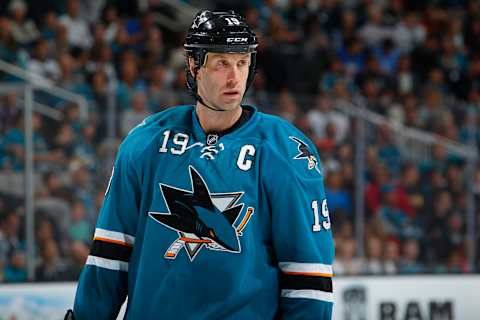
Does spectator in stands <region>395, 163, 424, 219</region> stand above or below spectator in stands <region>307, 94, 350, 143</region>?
below

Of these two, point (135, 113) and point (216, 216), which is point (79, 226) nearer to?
point (135, 113)

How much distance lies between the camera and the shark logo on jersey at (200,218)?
7.29 ft

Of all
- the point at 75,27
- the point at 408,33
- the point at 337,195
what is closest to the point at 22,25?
the point at 75,27

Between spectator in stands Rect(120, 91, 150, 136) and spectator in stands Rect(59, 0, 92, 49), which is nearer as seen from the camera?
spectator in stands Rect(120, 91, 150, 136)

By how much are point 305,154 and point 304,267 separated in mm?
261

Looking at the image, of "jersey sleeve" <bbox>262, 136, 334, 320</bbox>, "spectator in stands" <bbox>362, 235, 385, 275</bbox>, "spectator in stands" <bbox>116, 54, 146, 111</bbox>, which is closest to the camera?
"jersey sleeve" <bbox>262, 136, 334, 320</bbox>

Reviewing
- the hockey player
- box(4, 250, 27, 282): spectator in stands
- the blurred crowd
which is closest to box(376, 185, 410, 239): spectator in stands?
the blurred crowd

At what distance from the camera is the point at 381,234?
6.19m

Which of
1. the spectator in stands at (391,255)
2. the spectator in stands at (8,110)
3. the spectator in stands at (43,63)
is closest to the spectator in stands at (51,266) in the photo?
the spectator in stands at (8,110)

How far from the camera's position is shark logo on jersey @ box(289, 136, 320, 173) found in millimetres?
2279

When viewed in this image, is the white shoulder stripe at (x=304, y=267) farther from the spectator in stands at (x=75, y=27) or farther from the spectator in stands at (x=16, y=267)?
the spectator in stands at (x=75, y=27)

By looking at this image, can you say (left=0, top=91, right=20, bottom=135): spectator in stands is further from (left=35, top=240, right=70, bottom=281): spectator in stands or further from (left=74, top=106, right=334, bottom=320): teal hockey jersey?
(left=74, top=106, right=334, bottom=320): teal hockey jersey

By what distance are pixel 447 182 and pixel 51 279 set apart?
258 cm

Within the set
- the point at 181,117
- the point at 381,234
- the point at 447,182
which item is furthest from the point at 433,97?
the point at 181,117
